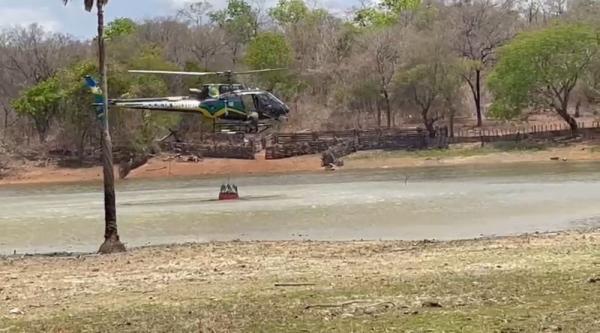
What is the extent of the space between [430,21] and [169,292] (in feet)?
329

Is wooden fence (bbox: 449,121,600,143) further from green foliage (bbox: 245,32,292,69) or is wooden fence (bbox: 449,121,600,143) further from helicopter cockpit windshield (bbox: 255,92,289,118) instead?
helicopter cockpit windshield (bbox: 255,92,289,118)

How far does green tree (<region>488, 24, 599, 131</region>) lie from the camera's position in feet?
252

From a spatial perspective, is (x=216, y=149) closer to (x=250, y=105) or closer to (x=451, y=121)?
(x=451, y=121)

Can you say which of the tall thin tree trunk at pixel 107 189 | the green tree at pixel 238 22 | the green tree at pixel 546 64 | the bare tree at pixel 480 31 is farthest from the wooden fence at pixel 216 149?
the tall thin tree trunk at pixel 107 189

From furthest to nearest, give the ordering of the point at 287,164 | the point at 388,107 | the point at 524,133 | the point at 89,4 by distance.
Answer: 1. the point at 388,107
2. the point at 524,133
3. the point at 287,164
4. the point at 89,4

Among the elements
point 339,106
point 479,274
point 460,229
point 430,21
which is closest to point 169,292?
point 479,274

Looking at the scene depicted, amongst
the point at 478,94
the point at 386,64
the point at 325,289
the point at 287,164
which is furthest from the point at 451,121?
the point at 325,289

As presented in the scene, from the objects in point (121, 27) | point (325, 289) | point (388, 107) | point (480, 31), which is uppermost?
point (121, 27)

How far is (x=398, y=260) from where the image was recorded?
18219 millimetres

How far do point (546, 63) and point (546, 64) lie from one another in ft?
0.27

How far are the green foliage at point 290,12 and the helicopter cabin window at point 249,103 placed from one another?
301 feet

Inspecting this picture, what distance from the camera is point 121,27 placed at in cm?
12644

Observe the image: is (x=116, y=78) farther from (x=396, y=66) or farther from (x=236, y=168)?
(x=396, y=66)

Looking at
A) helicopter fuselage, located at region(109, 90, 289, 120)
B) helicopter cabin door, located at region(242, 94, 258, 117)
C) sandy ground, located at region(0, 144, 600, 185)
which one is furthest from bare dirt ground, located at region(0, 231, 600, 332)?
sandy ground, located at region(0, 144, 600, 185)
